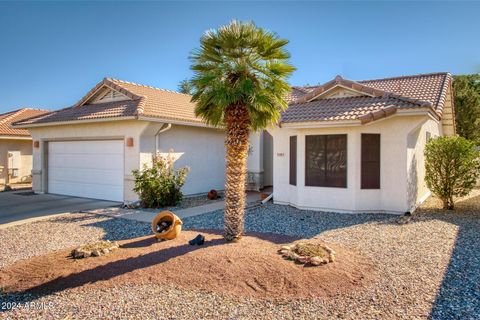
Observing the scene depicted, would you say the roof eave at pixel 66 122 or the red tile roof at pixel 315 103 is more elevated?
the red tile roof at pixel 315 103

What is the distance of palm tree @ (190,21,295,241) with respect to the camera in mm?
7114

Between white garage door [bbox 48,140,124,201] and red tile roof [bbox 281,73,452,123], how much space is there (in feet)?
25.5

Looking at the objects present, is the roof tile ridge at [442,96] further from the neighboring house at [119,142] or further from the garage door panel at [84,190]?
the garage door panel at [84,190]

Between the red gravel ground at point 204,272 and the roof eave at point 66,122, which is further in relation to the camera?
the roof eave at point 66,122

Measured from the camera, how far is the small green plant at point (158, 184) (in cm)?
1301

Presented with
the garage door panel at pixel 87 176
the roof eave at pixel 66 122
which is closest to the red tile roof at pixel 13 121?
the roof eave at pixel 66 122

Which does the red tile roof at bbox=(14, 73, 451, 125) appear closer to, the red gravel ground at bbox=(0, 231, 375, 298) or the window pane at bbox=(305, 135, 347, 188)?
the window pane at bbox=(305, 135, 347, 188)

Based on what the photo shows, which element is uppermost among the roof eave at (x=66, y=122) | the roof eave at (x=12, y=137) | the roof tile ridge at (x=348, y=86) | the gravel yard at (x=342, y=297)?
the roof tile ridge at (x=348, y=86)

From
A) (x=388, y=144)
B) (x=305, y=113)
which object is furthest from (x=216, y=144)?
(x=388, y=144)

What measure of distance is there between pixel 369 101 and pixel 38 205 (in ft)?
46.0

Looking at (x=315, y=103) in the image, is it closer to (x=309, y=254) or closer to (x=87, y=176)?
(x=309, y=254)

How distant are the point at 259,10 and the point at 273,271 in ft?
30.1

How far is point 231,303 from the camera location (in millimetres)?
4902

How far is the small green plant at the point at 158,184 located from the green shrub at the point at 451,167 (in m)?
9.72
